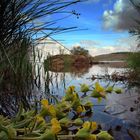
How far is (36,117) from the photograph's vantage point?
1001 millimetres

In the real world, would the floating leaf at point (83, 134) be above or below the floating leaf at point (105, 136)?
above

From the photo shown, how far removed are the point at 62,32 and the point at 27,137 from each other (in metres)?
0.90

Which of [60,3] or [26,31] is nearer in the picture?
[60,3]

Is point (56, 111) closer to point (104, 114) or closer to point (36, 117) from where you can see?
→ point (36, 117)

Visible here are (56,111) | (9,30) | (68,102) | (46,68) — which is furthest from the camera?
A: (46,68)

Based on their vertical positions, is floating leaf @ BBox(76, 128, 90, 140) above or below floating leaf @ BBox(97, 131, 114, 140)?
above

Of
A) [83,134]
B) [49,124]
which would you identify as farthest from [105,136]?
[49,124]

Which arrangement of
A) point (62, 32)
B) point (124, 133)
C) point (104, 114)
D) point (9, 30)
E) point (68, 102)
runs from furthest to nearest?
point (104, 114) → point (124, 133) → point (62, 32) → point (9, 30) → point (68, 102)

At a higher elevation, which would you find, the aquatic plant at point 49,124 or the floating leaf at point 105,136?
the aquatic plant at point 49,124

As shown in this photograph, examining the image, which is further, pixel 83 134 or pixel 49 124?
pixel 49 124

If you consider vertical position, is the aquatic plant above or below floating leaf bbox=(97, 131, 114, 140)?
above

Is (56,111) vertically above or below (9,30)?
below

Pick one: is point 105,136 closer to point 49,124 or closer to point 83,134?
point 83,134

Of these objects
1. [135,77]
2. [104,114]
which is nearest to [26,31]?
[104,114]
